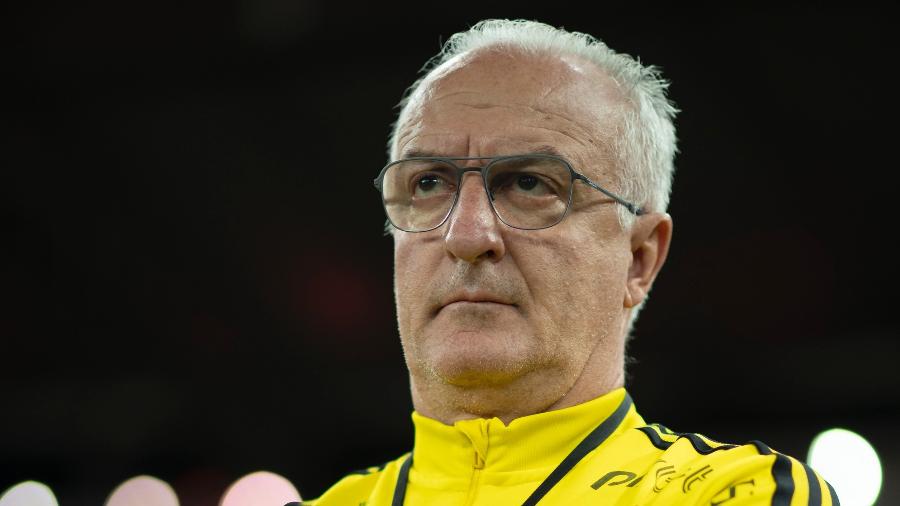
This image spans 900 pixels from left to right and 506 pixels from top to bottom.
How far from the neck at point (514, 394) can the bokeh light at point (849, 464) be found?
7082mm

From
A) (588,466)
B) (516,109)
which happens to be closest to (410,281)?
(516,109)

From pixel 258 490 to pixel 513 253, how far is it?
8.84 meters

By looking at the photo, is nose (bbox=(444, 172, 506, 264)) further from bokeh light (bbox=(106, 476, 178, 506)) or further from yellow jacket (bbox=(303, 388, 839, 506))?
bokeh light (bbox=(106, 476, 178, 506))

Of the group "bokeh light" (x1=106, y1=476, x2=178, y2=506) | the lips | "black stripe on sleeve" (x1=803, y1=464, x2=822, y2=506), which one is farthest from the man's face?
"bokeh light" (x1=106, y1=476, x2=178, y2=506)

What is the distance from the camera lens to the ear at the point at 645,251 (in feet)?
8.25

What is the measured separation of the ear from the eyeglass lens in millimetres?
286

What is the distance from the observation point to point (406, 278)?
7.84 ft

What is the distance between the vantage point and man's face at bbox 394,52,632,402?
7.30ft

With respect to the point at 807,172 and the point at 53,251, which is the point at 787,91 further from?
the point at 53,251

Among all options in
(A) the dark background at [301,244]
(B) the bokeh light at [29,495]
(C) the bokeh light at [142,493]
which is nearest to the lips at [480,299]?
(A) the dark background at [301,244]

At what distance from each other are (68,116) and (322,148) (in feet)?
7.14

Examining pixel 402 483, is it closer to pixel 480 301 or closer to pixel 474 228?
pixel 480 301

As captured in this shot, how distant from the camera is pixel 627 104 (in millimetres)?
2545

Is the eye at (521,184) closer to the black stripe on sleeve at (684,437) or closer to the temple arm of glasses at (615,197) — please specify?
the temple arm of glasses at (615,197)
